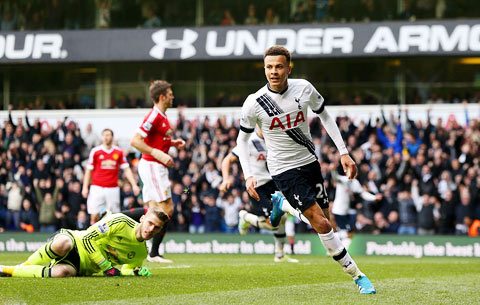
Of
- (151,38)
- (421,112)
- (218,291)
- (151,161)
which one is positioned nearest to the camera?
(218,291)

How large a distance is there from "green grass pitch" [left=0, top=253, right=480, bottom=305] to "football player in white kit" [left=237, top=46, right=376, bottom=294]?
596mm

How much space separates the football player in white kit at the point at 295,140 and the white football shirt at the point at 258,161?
4.45m

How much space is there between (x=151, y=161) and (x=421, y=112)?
47.7 feet

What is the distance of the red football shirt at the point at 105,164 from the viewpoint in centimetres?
1712

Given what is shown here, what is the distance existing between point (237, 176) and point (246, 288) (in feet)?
40.5

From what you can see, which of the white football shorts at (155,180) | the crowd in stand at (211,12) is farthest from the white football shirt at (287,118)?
the crowd in stand at (211,12)

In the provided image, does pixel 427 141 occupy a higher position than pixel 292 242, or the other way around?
pixel 427 141

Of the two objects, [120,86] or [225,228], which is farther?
[120,86]

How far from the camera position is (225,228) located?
21156 mm

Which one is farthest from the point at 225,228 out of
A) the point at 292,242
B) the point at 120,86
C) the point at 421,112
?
the point at 120,86

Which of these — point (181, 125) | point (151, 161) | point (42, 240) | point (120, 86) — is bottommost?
point (42, 240)

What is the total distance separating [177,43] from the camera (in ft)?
90.2

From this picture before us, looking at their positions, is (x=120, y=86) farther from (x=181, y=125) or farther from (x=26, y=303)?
(x=26, y=303)

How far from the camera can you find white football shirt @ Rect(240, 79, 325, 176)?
8.57m
